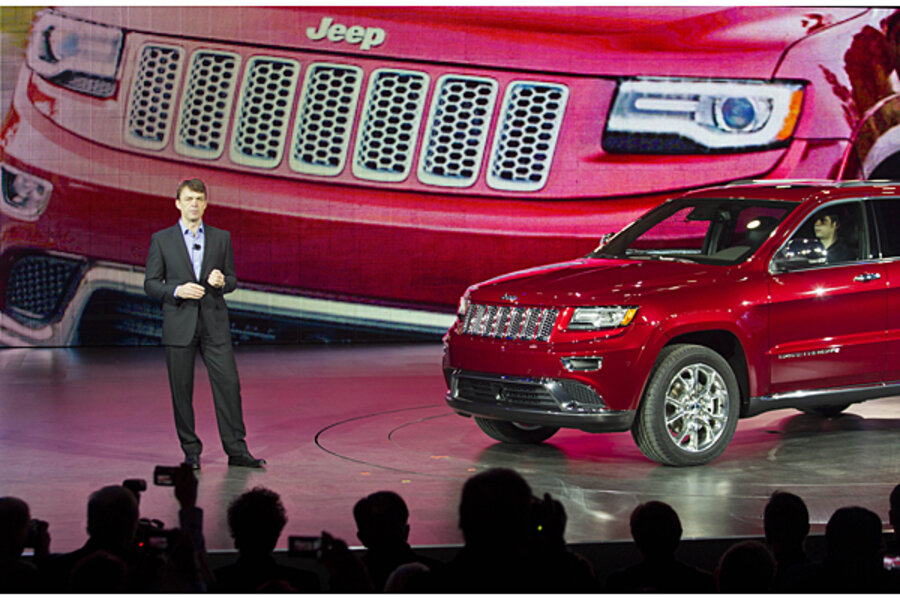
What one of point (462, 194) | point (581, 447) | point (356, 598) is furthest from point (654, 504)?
point (462, 194)

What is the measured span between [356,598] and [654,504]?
1037 mm

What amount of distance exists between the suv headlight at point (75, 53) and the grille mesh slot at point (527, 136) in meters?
4.87

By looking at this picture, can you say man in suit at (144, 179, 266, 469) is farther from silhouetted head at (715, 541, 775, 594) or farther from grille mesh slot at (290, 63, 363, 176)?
grille mesh slot at (290, 63, 363, 176)

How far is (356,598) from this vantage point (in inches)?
141

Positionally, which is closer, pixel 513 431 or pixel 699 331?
pixel 699 331

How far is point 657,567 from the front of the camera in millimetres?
3814

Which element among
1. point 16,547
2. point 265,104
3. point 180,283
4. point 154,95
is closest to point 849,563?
point 16,547

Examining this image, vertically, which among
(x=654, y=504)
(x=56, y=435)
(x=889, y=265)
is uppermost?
(x=889, y=265)

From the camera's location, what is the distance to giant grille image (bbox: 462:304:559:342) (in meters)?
7.40

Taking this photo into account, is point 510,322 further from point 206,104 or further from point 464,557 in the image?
point 206,104

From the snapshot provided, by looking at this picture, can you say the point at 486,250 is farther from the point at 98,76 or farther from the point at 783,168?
the point at 98,76

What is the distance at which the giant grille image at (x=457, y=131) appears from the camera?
15680 millimetres

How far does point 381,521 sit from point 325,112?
12.1m

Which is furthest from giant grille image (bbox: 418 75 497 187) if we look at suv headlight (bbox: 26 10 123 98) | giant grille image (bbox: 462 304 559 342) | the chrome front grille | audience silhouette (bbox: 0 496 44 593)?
audience silhouette (bbox: 0 496 44 593)
